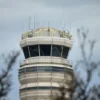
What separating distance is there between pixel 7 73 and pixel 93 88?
13.0m

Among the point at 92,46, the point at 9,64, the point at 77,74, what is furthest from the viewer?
the point at 9,64

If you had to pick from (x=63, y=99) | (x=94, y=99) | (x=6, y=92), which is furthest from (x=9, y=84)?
(x=94, y=99)

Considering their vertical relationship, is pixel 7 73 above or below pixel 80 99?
above

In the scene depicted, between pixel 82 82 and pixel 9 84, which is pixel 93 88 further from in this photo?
pixel 9 84

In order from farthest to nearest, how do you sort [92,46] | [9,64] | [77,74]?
[9,64]
[77,74]
[92,46]

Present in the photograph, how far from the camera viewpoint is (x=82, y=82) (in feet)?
210

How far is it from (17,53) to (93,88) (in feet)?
42.7

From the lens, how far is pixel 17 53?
71.1 meters

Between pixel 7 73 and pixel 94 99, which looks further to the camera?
pixel 7 73

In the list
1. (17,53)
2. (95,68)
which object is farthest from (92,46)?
(17,53)

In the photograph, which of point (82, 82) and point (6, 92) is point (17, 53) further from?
point (82, 82)

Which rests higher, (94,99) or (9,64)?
(9,64)

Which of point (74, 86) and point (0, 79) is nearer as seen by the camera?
point (74, 86)

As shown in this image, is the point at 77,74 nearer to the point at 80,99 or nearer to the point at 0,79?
the point at 80,99
